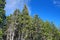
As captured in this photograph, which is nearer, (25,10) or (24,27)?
(25,10)

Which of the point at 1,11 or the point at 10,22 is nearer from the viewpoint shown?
the point at 1,11

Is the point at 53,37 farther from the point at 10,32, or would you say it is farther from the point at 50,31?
the point at 10,32

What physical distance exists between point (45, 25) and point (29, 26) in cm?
→ 978

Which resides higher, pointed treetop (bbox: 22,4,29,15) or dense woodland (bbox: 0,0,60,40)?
pointed treetop (bbox: 22,4,29,15)

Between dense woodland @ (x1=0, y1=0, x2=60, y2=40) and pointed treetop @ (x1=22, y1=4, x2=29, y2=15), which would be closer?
pointed treetop @ (x1=22, y1=4, x2=29, y2=15)

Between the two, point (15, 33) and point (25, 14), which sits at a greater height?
point (25, 14)

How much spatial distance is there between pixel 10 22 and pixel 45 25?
14.3m

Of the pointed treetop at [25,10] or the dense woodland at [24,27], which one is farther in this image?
the dense woodland at [24,27]

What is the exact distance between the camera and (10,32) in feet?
268

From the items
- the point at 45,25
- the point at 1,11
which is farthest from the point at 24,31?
the point at 1,11

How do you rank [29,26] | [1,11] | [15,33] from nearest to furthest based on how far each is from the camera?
[1,11], [29,26], [15,33]

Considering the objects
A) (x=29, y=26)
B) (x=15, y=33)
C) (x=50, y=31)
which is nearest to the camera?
(x=29, y=26)

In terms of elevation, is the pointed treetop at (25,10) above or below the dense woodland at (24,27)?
above

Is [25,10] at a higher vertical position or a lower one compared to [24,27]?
higher
